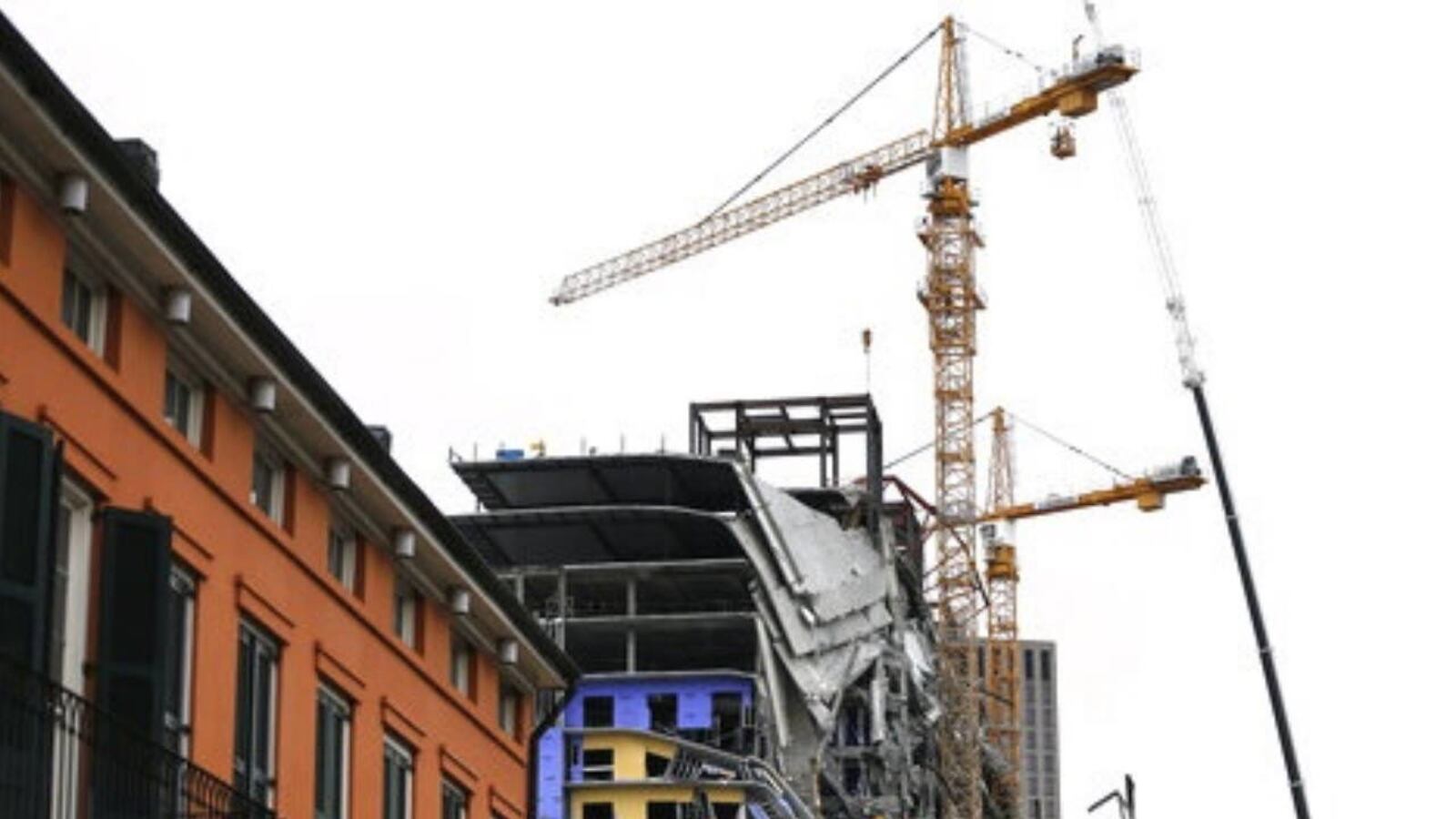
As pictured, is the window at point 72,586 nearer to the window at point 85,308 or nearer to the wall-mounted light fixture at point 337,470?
the window at point 85,308

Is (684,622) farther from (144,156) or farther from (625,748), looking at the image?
(144,156)

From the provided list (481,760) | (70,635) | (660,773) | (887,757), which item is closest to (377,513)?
(481,760)

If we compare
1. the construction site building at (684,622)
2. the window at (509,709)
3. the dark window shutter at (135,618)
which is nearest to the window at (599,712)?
the construction site building at (684,622)

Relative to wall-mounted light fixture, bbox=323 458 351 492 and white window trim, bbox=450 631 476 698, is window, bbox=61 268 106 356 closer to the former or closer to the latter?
wall-mounted light fixture, bbox=323 458 351 492

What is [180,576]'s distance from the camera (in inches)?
1662

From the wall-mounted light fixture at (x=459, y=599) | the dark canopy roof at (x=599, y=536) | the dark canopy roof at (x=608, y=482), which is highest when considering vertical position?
the dark canopy roof at (x=608, y=482)

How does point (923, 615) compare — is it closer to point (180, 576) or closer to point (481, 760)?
point (481, 760)

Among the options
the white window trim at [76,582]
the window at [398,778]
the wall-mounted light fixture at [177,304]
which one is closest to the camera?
the white window trim at [76,582]

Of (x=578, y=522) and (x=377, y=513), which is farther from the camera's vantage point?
(x=578, y=522)

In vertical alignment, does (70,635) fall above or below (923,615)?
below

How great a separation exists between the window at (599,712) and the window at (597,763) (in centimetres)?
325

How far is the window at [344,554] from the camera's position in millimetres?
49625

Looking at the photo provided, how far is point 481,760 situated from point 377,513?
8.14 meters

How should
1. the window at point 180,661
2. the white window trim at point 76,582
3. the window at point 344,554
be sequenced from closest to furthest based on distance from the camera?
the white window trim at point 76,582, the window at point 180,661, the window at point 344,554
